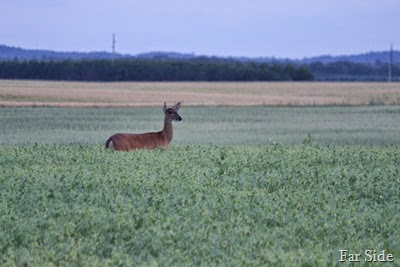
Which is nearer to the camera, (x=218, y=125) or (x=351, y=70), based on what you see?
(x=218, y=125)

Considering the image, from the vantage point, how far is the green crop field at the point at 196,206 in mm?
10000

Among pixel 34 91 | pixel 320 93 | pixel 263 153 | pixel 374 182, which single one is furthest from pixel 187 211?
pixel 320 93

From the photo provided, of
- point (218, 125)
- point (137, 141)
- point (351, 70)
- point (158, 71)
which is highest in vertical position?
point (137, 141)

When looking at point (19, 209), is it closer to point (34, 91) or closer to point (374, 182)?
point (374, 182)

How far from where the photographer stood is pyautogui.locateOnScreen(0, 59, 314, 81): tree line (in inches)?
2633

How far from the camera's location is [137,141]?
19.7 m

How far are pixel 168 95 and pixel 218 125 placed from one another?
21.5 metres

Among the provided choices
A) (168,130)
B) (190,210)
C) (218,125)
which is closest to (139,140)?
(168,130)

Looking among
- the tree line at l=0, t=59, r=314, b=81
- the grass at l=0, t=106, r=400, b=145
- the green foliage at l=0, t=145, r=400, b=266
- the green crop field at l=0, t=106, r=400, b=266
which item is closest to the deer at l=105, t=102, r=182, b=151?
the green crop field at l=0, t=106, r=400, b=266

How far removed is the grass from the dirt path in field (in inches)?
48.7

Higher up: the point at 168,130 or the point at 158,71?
the point at 168,130

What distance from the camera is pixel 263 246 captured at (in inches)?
407

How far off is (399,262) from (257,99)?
50.2m

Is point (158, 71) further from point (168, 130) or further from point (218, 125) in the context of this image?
point (168, 130)
